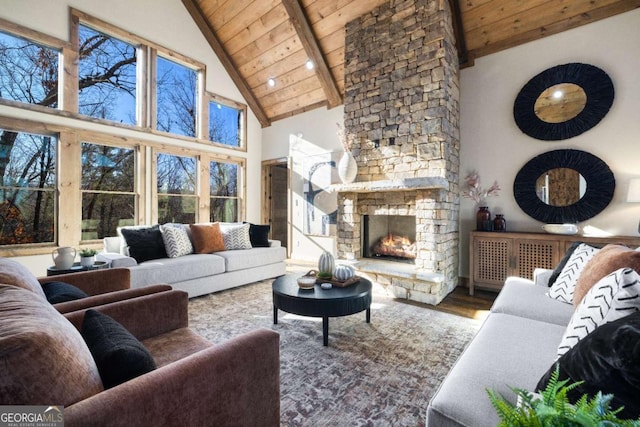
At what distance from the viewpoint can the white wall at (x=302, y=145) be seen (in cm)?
529

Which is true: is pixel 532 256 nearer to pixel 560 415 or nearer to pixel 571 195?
pixel 571 195

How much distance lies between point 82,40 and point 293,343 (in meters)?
4.98

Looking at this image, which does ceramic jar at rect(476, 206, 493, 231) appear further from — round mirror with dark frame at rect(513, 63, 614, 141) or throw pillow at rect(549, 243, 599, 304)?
throw pillow at rect(549, 243, 599, 304)

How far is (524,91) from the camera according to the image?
3.61m

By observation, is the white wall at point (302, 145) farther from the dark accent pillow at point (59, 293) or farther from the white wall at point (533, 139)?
the dark accent pillow at point (59, 293)

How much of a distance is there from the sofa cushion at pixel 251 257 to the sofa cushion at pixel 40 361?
2.96m

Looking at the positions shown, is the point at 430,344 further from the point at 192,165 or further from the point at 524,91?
the point at 192,165

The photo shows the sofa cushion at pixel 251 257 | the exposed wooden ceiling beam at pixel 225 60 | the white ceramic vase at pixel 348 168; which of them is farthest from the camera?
the exposed wooden ceiling beam at pixel 225 60

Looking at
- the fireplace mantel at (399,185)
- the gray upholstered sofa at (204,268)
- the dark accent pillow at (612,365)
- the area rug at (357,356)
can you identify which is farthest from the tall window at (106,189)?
the dark accent pillow at (612,365)

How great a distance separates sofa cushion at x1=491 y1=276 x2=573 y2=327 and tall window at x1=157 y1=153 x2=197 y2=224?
492 centimetres

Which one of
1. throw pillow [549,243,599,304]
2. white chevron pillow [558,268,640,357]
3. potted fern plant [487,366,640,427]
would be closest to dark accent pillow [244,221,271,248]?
throw pillow [549,243,599,304]

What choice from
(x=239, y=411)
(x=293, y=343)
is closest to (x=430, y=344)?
(x=293, y=343)

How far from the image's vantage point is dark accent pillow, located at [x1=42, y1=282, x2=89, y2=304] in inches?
58.4

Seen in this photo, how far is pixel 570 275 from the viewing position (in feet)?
6.38
